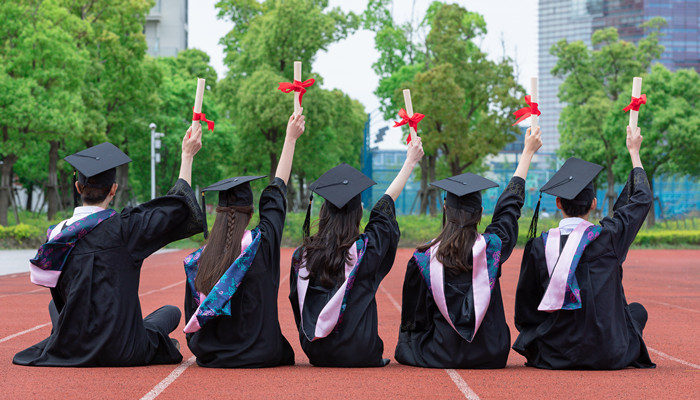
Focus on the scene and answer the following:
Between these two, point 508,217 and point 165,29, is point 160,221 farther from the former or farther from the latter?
point 165,29

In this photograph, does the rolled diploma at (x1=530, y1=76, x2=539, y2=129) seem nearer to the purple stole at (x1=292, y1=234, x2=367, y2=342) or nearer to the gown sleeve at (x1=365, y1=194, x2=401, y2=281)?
the gown sleeve at (x1=365, y1=194, x2=401, y2=281)

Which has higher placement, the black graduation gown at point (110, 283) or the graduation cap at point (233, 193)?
the graduation cap at point (233, 193)

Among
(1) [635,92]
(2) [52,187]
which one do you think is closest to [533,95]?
(1) [635,92]

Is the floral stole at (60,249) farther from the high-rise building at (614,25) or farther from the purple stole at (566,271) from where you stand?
the high-rise building at (614,25)

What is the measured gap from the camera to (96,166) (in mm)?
5488

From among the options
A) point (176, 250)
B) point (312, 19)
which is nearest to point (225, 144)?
point (312, 19)

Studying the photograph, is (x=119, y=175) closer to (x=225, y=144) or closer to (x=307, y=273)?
(x=225, y=144)

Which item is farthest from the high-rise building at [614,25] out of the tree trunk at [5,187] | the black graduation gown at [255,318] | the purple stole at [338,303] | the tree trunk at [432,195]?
the black graduation gown at [255,318]

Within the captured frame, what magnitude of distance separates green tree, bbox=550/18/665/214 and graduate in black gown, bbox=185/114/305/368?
3263 cm

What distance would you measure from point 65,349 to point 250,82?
28.1 meters

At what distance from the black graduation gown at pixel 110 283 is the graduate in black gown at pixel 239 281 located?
0.26m

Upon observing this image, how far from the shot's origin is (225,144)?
3928cm

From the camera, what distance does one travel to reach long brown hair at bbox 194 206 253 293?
5449mm

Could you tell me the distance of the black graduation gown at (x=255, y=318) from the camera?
5.54 m
